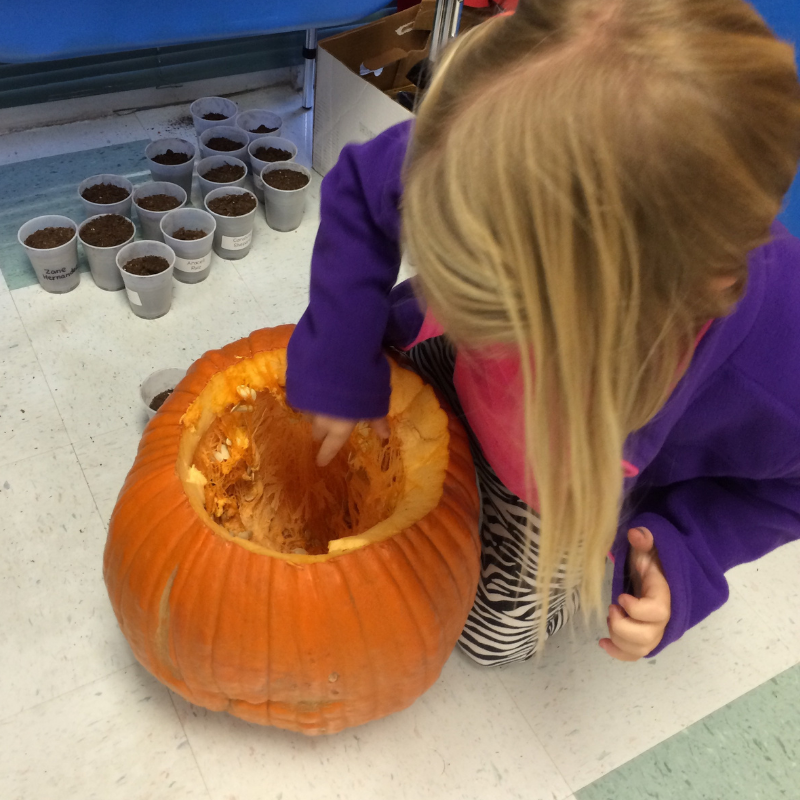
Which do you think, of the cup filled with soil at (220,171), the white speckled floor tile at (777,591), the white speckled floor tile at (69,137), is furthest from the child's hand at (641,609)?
the white speckled floor tile at (69,137)

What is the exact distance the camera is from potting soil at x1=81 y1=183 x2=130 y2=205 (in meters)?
1.20

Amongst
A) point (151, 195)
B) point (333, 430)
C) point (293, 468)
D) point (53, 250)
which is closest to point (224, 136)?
point (151, 195)

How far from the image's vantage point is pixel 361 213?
584 millimetres

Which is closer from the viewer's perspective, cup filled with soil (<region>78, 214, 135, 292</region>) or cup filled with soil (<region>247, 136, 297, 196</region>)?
cup filled with soil (<region>78, 214, 135, 292</region>)

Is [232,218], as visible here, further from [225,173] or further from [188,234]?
[225,173]

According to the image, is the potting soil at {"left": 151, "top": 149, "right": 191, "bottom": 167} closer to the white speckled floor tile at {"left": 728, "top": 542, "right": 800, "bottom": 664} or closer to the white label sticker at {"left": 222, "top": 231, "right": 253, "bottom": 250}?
the white label sticker at {"left": 222, "top": 231, "right": 253, "bottom": 250}

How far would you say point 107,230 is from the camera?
1.14m

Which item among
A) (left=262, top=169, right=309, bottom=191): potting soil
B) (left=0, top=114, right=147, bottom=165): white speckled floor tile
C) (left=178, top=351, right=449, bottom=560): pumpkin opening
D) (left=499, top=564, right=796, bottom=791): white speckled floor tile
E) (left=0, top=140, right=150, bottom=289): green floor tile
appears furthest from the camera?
(left=0, top=114, right=147, bottom=165): white speckled floor tile

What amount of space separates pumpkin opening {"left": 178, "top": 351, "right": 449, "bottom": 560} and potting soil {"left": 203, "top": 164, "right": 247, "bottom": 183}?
0.73 metres

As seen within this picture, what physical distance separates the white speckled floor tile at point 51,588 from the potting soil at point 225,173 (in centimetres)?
62

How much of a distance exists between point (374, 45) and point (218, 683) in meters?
1.23

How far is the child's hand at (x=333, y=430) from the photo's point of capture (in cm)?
62

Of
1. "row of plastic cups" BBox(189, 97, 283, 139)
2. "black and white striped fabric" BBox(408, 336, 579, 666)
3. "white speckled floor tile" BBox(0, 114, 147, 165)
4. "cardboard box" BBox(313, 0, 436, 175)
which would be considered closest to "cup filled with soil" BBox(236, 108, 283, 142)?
"row of plastic cups" BBox(189, 97, 283, 139)

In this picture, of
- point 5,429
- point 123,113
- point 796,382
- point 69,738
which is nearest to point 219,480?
point 69,738
